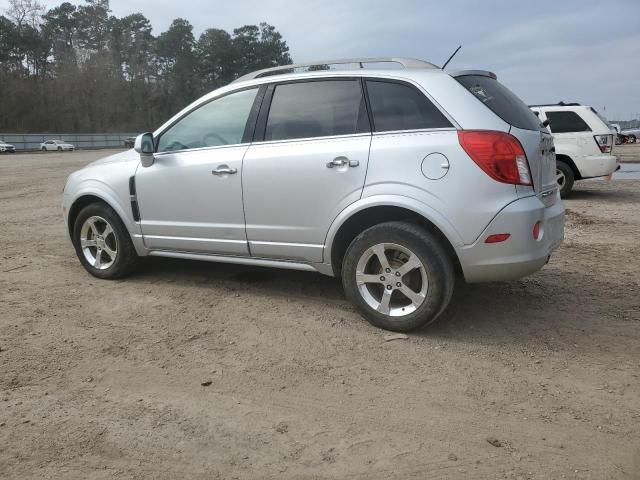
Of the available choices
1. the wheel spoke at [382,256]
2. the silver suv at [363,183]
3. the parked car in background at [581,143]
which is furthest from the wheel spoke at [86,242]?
the parked car in background at [581,143]

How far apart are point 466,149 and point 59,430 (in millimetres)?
2824

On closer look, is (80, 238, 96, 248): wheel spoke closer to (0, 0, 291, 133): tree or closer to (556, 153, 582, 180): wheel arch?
(556, 153, 582, 180): wheel arch

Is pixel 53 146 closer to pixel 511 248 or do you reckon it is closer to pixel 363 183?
pixel 363 183

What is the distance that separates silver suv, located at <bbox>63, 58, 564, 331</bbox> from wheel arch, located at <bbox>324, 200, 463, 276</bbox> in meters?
0.01

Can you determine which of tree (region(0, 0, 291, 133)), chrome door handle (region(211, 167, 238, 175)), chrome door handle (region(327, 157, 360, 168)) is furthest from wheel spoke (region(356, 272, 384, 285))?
tree (region(0, 0, 291, 133))

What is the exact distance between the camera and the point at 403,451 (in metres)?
2.59

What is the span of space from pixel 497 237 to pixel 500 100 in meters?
1.05

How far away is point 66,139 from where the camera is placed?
207 ft

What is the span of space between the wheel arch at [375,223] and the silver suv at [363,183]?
0.4 inches

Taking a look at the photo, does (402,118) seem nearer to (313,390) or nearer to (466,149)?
(466,149)

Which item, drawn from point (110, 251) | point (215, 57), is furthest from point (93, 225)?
point (215, 57)

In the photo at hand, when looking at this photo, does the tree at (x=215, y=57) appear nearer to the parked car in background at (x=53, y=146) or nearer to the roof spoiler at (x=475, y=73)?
the parked car in background at (x=53, y=146)

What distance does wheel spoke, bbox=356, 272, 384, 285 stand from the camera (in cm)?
392

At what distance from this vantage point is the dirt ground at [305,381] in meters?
2.53
